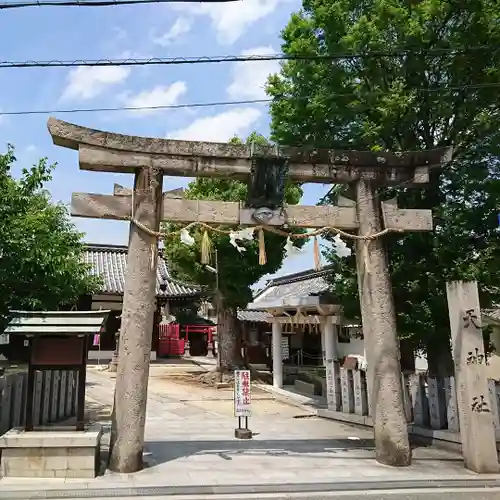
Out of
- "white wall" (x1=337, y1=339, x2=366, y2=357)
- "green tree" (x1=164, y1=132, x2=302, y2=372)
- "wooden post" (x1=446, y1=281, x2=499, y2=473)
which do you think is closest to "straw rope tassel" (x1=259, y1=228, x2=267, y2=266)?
"wooden post" (x1=446, y1=281, x2=499, y2=473)

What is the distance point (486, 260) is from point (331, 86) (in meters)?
5.51

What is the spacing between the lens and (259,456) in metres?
9.12

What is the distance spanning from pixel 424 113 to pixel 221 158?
5.61 meters

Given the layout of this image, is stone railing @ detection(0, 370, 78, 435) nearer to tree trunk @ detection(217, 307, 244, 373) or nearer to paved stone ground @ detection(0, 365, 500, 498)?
paved stone ground @ detection(0, 365, 500, 498)

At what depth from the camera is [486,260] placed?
10.5 metres

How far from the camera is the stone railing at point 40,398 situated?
30.8ft

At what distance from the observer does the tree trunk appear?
68.8 feet

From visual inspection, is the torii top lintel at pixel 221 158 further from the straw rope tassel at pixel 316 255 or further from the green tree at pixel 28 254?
the green tree at pixel 28 254

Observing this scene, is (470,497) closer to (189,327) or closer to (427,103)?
(427,103)

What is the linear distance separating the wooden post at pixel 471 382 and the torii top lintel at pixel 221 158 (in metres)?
2.55

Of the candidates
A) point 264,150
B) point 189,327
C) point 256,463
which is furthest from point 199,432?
point 189,327

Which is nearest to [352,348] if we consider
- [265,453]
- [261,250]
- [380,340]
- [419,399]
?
[419,399]

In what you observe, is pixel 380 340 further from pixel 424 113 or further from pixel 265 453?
pixel 424 113

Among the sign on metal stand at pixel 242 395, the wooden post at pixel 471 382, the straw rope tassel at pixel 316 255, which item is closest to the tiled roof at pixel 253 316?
the sign on metal stand at pixel 242 395
